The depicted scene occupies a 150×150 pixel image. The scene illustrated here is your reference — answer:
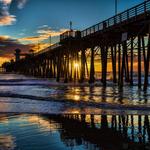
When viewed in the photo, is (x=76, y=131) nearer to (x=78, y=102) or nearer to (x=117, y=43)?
(x=78, y=102)

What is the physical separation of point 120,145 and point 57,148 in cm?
121

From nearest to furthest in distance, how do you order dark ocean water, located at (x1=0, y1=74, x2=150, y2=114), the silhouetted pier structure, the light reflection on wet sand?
the light reflection on wet sand < dark ocean water, located at (x1=0, y1=74, x2=150, y2=114) < the silhouetted pier structure

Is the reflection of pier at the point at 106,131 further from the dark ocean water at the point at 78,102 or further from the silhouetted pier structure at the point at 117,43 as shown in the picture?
the silhouetted pier structure at the point at 117,43

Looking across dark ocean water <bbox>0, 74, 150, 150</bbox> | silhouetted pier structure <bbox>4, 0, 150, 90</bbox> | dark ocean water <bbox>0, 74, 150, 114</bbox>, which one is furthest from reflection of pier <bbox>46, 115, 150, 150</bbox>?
silhouetted pier structure <bbox>4, 0, 150, 90</bbox>

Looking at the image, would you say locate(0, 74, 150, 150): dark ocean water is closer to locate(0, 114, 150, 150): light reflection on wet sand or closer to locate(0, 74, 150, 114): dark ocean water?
locate(0, 114, 150, 150): light reflection on wet sand

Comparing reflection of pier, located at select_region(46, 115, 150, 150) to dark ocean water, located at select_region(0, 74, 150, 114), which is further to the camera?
dark ocean water, located at select_region(0, 74, 150, 114)

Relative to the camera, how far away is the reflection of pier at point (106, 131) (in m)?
7.78

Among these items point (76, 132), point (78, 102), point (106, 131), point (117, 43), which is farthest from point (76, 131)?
point (117, 43)

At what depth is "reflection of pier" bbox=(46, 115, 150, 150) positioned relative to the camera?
7776 mm

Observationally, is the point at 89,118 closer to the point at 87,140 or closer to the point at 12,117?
the point at 12,117

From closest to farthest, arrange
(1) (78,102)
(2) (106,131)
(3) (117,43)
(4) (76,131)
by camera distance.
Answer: (2) (106,131) → (4) (76,131) → (1) (78,102) → (3) (117,43)

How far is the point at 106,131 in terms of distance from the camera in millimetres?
9312

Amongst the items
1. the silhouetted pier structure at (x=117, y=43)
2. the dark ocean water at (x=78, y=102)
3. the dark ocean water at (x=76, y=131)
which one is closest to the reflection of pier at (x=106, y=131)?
the dark ocean water at (x=76, y=131)

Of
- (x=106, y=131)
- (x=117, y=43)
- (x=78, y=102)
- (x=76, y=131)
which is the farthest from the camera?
(x=117, y=43)
